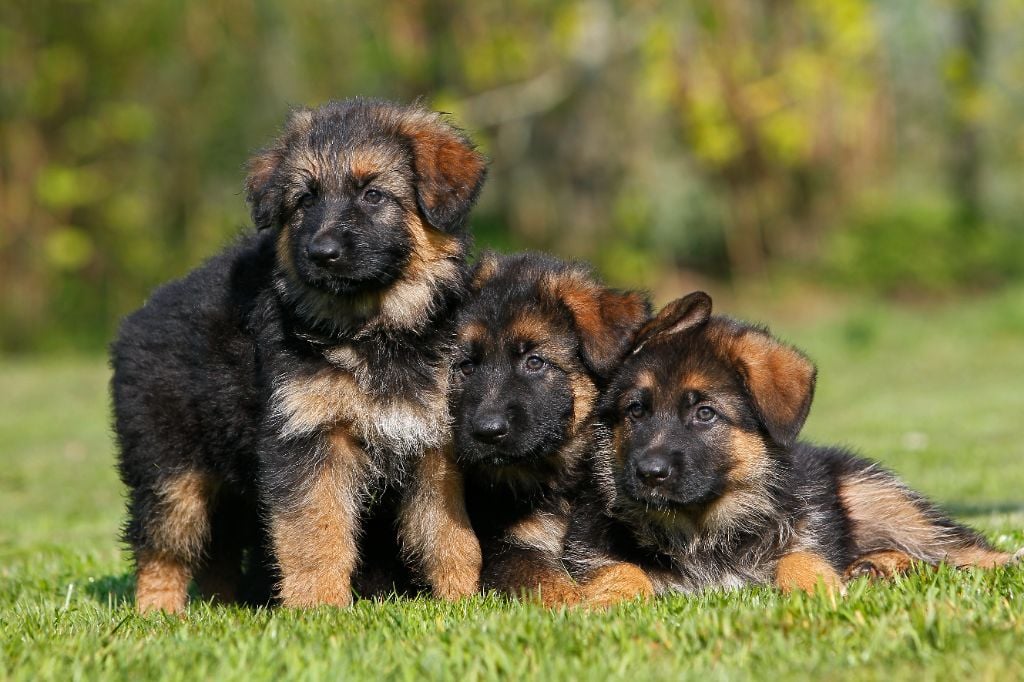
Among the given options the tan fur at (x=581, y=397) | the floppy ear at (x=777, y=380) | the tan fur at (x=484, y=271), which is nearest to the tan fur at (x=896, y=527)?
the floppy ear at (x=777, y=380)

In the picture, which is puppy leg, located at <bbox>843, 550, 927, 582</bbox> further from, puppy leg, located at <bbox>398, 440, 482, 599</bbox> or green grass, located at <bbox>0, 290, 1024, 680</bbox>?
puppy leg, located at <bbox>398, 440, 482, 599</bbox>

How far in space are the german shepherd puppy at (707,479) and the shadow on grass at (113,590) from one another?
7.80 feet

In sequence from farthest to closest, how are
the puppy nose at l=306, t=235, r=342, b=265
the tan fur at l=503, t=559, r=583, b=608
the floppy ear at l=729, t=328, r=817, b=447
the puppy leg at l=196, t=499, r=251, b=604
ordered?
the puppy leg at l=196, t=499, r=251, b=604
the floppy ear at l=729, t=328, r=817, b=447
the puppy nose at l=306, t=235, r=342, b=265
the tan fur at l=503, t=559, r=583, b=608

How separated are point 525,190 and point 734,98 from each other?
5170 millimetres

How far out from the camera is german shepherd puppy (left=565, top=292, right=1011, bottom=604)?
5.66 meters

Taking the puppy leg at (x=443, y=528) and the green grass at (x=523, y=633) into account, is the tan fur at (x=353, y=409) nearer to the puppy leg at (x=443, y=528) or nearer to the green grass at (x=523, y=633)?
the puppy leg at (x=443, y=528)

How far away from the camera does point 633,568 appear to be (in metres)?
5.66

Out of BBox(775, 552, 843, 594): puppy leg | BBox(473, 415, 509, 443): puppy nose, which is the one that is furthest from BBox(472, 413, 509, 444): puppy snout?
BBox(775, 552, 843, 594): puppy leg

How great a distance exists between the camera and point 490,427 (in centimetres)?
563

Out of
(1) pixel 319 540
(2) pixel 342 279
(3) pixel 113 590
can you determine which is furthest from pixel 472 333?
(3) pixel 113 590

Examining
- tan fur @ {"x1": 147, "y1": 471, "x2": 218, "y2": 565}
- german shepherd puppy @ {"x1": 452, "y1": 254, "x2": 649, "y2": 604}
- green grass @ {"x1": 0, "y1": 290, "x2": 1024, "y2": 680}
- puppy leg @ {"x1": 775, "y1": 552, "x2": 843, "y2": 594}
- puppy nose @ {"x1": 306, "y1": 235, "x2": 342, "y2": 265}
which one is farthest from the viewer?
tan fur @ {"x1": 147, "y1": 471, "x2": 218, "y2": 565}

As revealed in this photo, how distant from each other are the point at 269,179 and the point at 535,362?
5.02ft

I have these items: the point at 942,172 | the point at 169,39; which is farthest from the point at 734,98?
the point at 169,39

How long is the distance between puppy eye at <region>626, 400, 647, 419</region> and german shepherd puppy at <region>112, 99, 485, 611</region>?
2.82 ft
